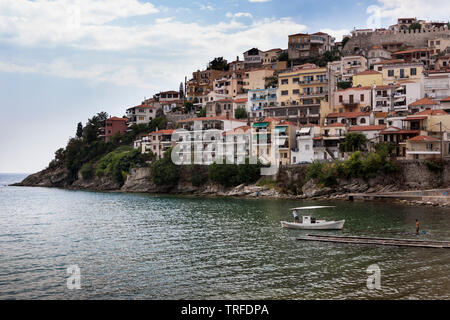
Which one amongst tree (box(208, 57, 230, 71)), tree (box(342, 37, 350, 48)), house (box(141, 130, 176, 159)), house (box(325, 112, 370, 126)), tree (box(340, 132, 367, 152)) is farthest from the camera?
tree (box(208, 57, 230, 71))

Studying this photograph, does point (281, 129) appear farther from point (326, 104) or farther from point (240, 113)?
point (240, 113)

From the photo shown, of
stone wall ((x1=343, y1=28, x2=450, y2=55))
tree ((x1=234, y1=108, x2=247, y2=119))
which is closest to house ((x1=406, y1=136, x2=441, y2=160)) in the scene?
tree ((x1=234, y1=108, x2=247, y2=119))

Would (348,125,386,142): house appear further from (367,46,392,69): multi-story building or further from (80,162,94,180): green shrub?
(80,162,94,180): green shrub

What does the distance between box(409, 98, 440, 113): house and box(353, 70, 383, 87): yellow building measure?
1053 cm

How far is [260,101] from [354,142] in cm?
2652

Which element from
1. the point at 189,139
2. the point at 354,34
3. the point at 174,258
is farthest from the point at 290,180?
the point at 354,34

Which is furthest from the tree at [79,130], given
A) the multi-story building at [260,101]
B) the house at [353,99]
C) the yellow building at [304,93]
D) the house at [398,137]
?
the house at [398,137]

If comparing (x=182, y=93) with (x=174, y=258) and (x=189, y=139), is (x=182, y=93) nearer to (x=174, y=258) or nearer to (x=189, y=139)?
(x=189, y=139)

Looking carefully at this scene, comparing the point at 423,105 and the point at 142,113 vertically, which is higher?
the point at 142,113

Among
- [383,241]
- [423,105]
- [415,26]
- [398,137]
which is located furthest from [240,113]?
[383,241]

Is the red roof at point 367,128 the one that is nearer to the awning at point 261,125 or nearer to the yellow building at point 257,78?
the awning at point 261,125

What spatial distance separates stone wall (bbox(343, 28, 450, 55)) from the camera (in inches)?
3777

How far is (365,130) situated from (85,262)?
47.4 metres

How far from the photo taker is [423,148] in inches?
2197
